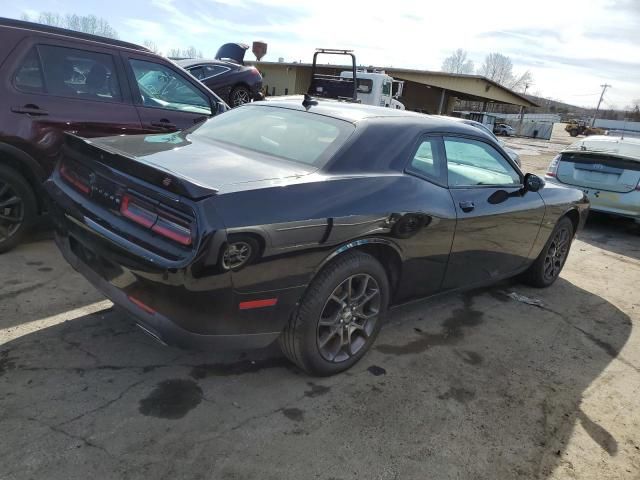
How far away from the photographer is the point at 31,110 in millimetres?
A: 4148

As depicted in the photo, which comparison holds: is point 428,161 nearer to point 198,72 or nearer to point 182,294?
point 182,294

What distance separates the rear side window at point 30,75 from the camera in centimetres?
409

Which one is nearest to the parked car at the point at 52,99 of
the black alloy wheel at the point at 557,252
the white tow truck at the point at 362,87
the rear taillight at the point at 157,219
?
the rear taillight at the point at 157,219

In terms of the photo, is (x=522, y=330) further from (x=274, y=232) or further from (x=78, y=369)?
(x=78, y=369)

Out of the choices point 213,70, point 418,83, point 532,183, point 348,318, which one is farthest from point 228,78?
point 418,83

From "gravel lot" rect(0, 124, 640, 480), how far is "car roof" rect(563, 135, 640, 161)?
450cm

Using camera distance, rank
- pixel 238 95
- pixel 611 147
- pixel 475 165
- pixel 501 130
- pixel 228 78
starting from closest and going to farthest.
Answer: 1. pixel 475 165
2. pixel 611 147
3. pixel 228 78
4. pixel 238 95
5. pixel 501 130

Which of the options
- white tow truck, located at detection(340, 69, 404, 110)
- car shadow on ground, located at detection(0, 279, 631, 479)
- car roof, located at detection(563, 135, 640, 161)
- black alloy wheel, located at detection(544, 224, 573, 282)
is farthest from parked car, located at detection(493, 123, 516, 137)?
car shadow on ground, located at detection(0, 279, 631, 479)

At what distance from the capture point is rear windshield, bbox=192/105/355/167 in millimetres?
3072

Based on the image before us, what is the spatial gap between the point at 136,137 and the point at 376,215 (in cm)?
172

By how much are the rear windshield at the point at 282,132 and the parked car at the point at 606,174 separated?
584 centimetres

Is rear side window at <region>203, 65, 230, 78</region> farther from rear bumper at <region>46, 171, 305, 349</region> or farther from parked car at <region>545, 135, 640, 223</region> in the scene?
rear bumper at <region>46, 171, 305, 349</region>

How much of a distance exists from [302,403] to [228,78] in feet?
31.8

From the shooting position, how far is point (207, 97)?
5.58 m
